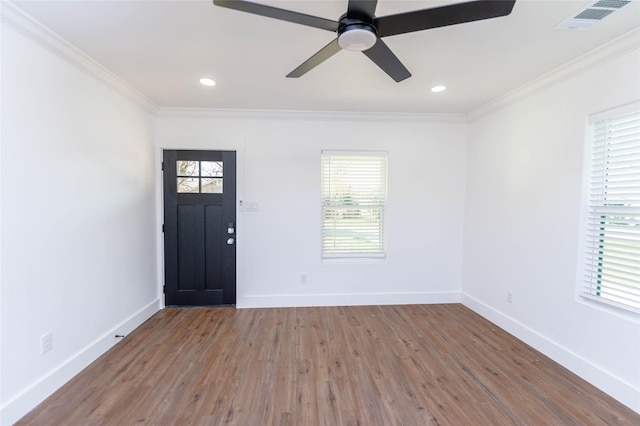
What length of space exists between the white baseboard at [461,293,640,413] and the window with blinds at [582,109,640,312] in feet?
1.74

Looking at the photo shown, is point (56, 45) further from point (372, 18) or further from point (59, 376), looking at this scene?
point (59, 376)

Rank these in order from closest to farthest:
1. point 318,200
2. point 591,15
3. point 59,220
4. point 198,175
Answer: point 591,15 → point 59,220 → point 198,175 → point 318,200

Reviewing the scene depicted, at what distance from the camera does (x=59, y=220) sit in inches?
A: 81.7

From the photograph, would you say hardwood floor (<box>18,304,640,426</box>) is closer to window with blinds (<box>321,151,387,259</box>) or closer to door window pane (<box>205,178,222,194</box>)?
window with blinds (<box>321,151,387,259</box>)

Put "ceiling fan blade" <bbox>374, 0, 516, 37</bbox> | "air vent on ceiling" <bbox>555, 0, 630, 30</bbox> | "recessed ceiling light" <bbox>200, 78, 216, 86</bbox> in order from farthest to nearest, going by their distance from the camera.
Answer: "recessed ceiling light" <bbox>200, 78, 216, 86</bbox> < "air vent on ceiling" <bbox>555, 0, 630, 30</bbox> < "ceiling fan blade" <bbox>374, 0, 516, 37</bbox>

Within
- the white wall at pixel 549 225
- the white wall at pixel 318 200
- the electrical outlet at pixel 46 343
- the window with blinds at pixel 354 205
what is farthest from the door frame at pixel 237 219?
the white wall at pixel 549 225

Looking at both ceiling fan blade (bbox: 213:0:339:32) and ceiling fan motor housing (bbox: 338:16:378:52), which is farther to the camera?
ceiling fan motor housing (bbox: 338:16:378:52)

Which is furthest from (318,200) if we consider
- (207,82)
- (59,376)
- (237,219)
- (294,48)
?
(59,376)

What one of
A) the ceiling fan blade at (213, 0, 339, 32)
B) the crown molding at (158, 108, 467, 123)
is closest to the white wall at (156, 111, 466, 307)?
the crown molding at (158, 108, 467, 123)

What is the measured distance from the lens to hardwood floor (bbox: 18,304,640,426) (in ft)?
6.01

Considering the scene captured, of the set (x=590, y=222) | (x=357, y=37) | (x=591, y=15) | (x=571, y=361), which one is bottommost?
(x=571, y=361)

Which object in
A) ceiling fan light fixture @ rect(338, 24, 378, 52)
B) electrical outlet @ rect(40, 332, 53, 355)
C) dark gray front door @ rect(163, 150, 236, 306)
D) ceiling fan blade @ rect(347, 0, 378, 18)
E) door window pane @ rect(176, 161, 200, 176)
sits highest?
ceiling fan blade @ rect(347, 0, 378, 18)

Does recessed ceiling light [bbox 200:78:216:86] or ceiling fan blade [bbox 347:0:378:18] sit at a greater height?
recessed ceiling light [bbox 200:78:216:86]

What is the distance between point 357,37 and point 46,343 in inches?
112
